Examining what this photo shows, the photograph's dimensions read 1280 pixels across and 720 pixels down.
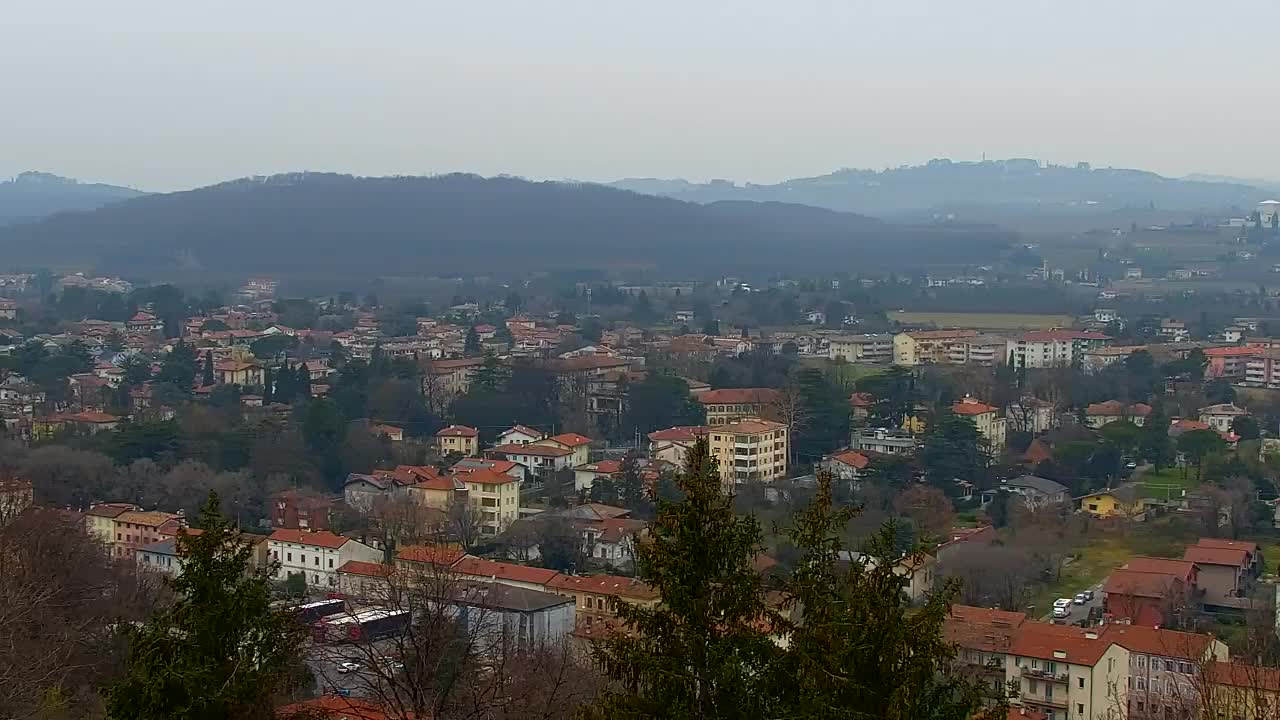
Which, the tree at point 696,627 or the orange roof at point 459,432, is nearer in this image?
the tree at point 696,627

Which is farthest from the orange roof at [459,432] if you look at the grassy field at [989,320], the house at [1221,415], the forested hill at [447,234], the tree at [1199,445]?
the forested hill at [447,234]

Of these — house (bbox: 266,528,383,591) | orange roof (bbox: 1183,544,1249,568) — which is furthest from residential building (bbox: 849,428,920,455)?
house (bbox: 266,528,383,591)

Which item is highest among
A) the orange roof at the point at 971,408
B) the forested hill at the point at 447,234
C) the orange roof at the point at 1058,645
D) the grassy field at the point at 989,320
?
the forested hill at the point at 447,234

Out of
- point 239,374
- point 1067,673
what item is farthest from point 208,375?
point 1067,673

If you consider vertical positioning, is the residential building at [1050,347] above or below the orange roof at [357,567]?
above

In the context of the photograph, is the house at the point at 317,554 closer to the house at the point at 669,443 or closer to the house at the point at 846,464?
the house at the point at 669,443

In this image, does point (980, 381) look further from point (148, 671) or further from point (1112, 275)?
point (1112, 275)

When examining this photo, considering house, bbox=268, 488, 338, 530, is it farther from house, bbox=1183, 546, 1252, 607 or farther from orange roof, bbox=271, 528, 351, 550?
Answer: house, bbox=1183, 546, 1252, 607
